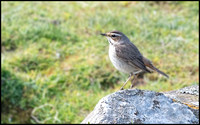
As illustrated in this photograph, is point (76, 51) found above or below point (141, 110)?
above

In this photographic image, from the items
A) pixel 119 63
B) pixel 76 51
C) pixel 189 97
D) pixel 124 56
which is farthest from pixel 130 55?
pixel 76 51

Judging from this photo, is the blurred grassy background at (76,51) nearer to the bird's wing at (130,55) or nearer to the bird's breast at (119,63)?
the bird's wing at (130,55)

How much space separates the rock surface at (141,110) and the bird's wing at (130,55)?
173 centimetres

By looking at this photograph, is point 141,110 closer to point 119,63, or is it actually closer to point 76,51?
point 119,63

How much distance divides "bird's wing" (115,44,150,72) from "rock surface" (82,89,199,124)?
5.66 feet

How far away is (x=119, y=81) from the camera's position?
7168 mm

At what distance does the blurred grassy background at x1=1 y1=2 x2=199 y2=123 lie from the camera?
671 cm

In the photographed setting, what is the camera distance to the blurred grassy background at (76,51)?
6707 mm

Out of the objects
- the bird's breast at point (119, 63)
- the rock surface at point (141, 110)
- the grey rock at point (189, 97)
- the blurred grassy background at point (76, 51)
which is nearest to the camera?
the rock surface at point (141, 110)

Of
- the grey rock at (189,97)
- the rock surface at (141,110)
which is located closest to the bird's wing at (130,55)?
the grey rock at (189,97)

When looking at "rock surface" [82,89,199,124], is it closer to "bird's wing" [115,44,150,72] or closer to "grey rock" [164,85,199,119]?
"grey rock" [164,85,199,119]

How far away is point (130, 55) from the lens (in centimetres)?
517

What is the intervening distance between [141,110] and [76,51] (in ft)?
16.6

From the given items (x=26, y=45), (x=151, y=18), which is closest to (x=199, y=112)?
(x=26, y=45)
